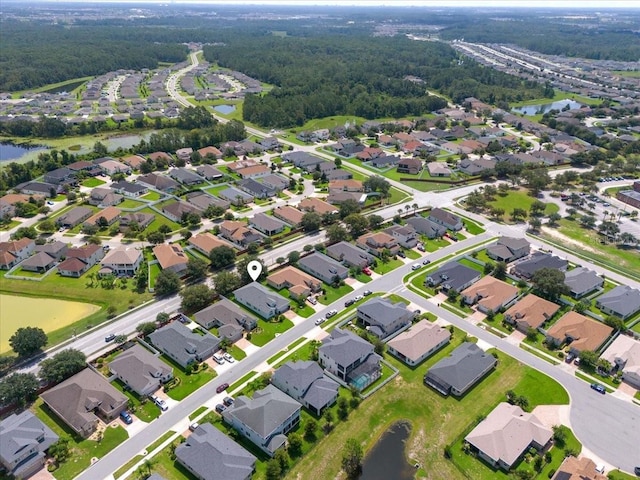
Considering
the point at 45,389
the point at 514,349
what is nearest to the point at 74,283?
the point at 45,389

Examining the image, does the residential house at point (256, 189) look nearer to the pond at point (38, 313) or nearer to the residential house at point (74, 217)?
the residential house at point (74, 217)

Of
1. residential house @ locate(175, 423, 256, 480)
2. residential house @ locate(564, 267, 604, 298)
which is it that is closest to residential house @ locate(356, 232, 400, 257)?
residential house @ locate(564, 267, 604, 298)

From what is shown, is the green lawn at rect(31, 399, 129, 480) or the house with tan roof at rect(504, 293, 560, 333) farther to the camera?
the house with tan roof at rect(504, 293, 560, 333)

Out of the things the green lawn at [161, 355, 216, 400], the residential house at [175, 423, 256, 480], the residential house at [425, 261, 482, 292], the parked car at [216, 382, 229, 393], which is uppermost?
the residential house at [175, 423, 256, 480]

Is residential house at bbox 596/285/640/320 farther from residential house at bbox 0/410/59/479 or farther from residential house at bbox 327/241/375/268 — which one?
residential house at bbox 0/410/59/479

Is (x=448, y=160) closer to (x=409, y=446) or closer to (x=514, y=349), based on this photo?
(x=514, y=349)
